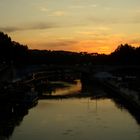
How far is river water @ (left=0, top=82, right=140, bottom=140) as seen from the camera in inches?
946

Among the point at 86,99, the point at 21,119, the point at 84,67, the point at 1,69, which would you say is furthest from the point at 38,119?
the point at 84,67

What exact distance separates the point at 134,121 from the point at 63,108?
6.29 m

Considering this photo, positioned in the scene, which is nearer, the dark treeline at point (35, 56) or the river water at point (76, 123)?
the river water at point (76, 123)

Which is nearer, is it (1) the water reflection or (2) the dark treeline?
(1) the water reflection

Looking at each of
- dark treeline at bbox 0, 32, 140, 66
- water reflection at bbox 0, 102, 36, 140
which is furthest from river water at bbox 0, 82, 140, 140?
dark treeline at bbox 0, 32, 140, 66

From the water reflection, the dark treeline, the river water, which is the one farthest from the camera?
the dark treeline

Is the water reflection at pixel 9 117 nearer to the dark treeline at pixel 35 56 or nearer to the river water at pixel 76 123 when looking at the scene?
the river water at pixel 76 123

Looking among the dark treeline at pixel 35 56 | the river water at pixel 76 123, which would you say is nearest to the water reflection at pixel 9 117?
the river water at pixel 76 123

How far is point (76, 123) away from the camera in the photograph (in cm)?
2692

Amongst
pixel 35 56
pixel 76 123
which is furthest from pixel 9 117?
pixel 35 56

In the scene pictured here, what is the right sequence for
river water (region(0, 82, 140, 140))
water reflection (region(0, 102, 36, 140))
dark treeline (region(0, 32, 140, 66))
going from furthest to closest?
dark treeline (region(0, 32, 140, 66))
water reflection (region(0, 102, 36, 140))
river water (region(0, 82, 140, 140))

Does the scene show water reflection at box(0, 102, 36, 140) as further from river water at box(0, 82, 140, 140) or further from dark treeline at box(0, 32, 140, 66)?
dark treeline at box(0, 32, 140, 66)

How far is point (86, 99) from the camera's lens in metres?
38.7

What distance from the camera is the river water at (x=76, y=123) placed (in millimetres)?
24031
